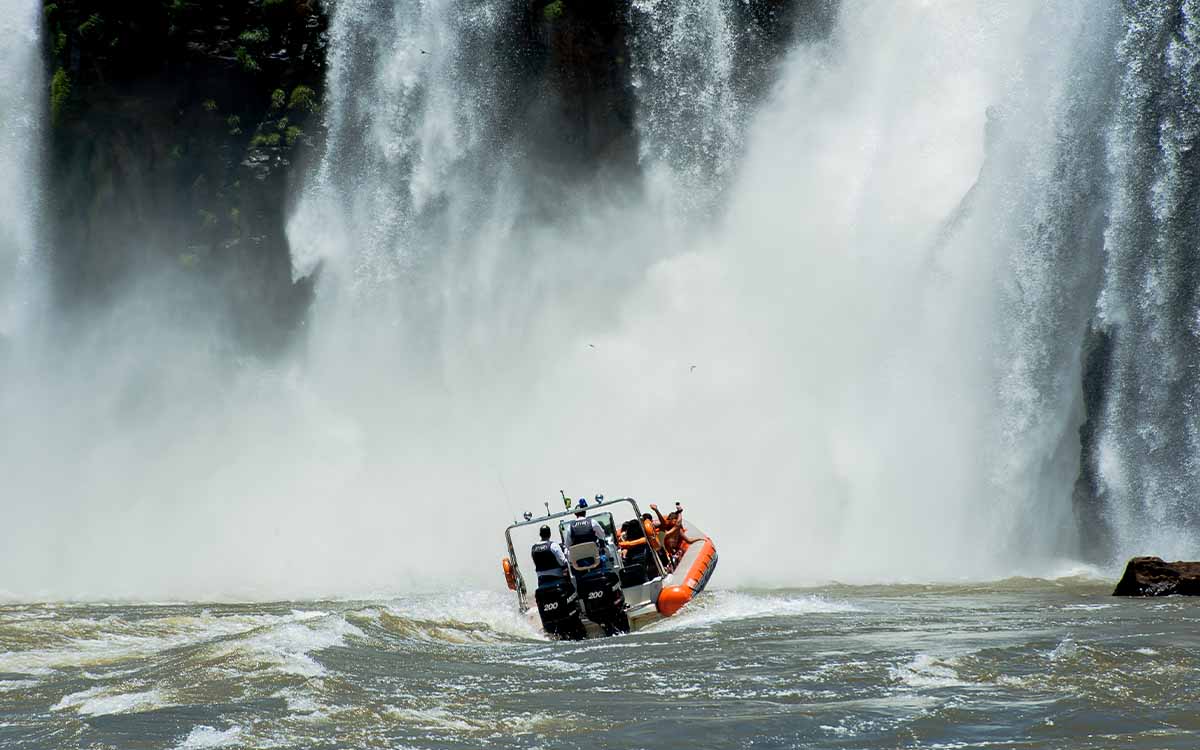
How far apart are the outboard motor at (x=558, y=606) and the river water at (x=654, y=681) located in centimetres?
35

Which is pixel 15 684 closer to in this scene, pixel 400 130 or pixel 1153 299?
pixel 1153 299

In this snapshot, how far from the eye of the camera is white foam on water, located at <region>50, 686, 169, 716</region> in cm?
1057

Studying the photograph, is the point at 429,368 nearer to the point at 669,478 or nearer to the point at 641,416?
the point at 641,416

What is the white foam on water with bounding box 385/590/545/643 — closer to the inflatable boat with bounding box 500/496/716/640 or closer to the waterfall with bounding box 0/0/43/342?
the inflatable boat with bounding box 500/496/716/640

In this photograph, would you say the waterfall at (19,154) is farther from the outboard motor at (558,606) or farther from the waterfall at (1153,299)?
the waterfall at (1153,299)

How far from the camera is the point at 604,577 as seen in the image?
1498cm

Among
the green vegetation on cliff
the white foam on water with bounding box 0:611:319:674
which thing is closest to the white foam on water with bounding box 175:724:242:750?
the white foam on water with bounding box 0:611:319:674

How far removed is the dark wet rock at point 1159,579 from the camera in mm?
15750

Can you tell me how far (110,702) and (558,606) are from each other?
548cm

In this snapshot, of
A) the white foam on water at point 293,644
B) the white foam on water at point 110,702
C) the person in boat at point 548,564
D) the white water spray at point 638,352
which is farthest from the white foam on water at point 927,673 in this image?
the white water spray at point 638,352

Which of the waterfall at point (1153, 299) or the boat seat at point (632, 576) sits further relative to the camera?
the waterfall at point (1153, 299)

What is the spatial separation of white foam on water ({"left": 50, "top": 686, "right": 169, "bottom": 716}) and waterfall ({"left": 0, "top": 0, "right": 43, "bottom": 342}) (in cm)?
3175

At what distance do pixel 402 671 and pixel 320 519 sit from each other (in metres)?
19.9

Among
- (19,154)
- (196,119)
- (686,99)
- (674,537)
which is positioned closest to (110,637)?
(674,537)
